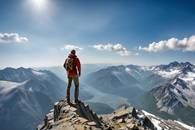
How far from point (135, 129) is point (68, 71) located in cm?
3169

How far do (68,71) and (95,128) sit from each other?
10.2m

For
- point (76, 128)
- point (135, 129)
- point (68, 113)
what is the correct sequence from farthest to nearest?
point (135, 129)
point (68, 113)
point (76, 128)

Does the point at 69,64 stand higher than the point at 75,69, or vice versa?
the point at 69,64

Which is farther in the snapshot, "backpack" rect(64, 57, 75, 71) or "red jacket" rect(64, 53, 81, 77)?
"red jacket" rect(64, 53, 81, 77)

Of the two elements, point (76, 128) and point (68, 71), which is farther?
point (68, 71)

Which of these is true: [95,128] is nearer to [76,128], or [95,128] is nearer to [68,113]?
[76,128]

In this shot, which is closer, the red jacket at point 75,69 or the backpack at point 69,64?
the backpack at point 69,64

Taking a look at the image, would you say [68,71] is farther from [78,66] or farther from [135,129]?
[135,129]

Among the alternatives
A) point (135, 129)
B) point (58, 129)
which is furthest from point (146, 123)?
point (58, 129)

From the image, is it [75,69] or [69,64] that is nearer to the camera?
[69,64]

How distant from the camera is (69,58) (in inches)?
1280

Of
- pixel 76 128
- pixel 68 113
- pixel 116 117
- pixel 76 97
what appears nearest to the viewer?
pixel 76 128

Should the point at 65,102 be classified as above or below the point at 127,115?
above

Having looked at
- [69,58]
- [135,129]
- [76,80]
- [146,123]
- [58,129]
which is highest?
[69,58]
